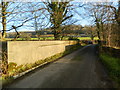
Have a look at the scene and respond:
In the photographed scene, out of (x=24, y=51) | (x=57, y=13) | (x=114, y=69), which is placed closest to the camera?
(x=114, y=69)

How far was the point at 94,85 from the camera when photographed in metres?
4.46

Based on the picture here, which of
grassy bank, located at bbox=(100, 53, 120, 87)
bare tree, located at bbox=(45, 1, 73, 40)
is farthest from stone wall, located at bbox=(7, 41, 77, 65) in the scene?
bare tree, located at bbox=(45, 1, 73, 40)

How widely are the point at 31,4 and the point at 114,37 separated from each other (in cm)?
1286

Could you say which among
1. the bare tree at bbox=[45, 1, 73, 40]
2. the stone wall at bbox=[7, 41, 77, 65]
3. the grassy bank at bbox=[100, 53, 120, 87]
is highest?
the bare tree at bbox=[45, 1, 73, 40]

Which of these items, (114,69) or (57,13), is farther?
(57,13)

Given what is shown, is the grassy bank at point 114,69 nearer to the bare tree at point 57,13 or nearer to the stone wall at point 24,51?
the stone wall at point 24,51

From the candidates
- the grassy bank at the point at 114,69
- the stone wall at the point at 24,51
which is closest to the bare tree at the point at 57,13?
the stone wall at the point at 24,51

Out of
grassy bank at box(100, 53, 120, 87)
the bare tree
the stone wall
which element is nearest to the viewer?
grassy bank at box(100, 53, 120, 87)

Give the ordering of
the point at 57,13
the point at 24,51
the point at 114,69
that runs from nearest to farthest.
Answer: the point at 114,69, the point at 24,51, the point at 57,13

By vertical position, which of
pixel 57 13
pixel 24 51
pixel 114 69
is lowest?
pixel 114 69

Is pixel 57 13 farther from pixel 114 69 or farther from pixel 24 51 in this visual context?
pixel 114 69

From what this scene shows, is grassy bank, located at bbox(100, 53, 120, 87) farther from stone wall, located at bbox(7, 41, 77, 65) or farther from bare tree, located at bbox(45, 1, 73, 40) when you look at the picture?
bare tree, located at bbox(45, 1, 73, 40)

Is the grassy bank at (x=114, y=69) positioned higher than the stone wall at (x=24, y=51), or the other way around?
the stone wall at (x=24, y=51)

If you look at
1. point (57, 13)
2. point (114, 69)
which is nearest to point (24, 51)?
point (114, 69)
